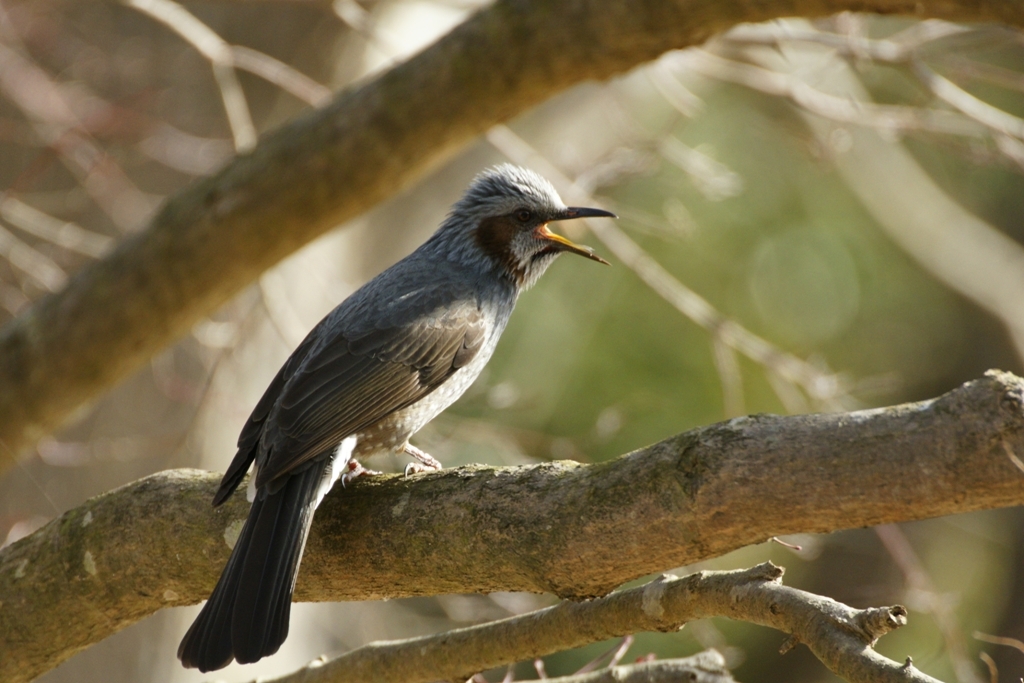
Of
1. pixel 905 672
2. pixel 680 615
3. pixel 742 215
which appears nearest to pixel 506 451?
pixel 680 615

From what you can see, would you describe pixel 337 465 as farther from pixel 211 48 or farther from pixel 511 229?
pixel 211 48

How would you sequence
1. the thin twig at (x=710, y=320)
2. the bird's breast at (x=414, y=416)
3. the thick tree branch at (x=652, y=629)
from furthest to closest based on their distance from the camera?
the thin twig at (x=710, y=320) < the bird's breast at (x=414, y=416) < the thick tree branch at (x=652, y=629)

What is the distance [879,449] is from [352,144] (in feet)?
10.7

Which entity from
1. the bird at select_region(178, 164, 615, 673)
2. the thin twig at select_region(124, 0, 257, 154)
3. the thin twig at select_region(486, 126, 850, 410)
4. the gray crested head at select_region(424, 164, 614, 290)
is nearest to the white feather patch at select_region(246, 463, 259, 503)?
the bird at select_region(178, 164, 615, 673)

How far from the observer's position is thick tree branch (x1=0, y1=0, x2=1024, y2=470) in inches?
177

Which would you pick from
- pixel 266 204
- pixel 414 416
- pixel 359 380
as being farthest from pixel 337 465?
pixel 266 204

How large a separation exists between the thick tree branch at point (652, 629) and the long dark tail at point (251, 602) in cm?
32

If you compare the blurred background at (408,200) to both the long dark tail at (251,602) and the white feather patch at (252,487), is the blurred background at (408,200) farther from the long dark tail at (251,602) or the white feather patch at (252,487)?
the white feather patch at (252,487)

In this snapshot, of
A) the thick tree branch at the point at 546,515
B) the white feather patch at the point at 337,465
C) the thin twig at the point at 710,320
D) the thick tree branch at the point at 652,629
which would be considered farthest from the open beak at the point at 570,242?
the thick tree branch at the point at 652,629

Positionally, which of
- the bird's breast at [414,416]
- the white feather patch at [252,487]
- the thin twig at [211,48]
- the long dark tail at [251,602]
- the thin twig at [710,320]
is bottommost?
the long dark tail at [251,602]

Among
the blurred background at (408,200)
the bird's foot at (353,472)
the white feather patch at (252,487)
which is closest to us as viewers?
the white feather patch at (252,487)

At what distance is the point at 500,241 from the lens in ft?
14.6

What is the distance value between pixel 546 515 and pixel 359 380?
1.33m

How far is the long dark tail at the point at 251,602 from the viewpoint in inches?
112
